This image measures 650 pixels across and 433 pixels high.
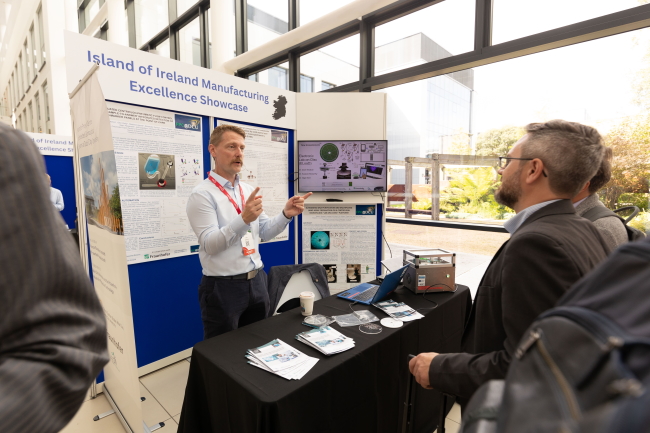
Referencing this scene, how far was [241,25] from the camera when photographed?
4.82 meters

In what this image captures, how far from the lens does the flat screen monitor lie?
356 cm

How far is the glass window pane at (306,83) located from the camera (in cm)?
430

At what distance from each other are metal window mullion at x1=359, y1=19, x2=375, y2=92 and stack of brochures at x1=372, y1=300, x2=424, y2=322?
274cm

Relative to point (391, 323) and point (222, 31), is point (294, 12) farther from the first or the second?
point (391, 323)

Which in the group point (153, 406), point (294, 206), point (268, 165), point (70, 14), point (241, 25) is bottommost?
point (153, 406)

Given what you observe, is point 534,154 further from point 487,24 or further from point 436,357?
point 487,24

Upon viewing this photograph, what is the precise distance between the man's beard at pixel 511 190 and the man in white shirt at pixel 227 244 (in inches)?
48.0

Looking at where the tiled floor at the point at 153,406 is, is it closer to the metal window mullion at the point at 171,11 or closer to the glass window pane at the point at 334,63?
the glass window pane at the point at 334,63

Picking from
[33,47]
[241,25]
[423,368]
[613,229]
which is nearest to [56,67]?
[33,47]

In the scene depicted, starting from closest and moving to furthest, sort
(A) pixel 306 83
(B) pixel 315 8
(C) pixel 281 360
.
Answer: (C) pixel 281 360 < (B) pixel 315 8 < (A) pixel 306 83

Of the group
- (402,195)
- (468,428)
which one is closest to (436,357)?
(468,428)

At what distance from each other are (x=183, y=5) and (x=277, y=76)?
8.07ft

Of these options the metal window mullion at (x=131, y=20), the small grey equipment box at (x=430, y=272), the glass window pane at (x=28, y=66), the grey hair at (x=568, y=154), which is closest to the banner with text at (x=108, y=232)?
the small grey equipment box at (x=430, y=272)

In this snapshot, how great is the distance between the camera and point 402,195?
367 cm
